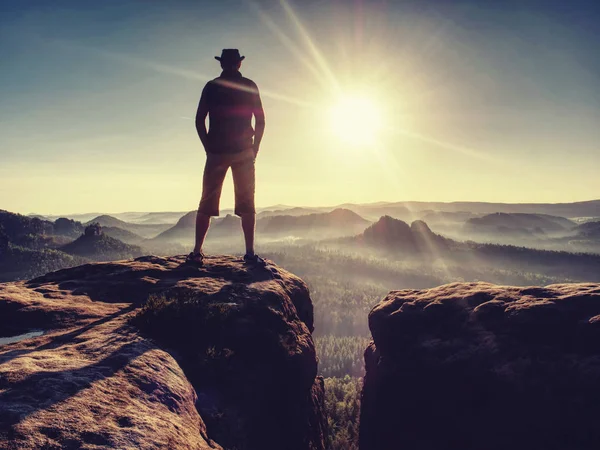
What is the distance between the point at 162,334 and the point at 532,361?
9.35 meters

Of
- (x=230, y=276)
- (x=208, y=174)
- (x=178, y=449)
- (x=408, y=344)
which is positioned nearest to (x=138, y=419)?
(x=178, y=449)

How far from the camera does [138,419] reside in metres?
5.01

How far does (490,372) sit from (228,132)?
35.7ft

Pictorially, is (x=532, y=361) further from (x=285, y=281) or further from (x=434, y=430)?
(x=285, y=281)

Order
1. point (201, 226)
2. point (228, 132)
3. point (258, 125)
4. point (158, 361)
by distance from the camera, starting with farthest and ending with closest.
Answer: point (258, 125) < point (201, 226) < point (228, 132) < point (158, 361)

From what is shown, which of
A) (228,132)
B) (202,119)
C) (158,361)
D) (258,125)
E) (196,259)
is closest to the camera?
(158,361)

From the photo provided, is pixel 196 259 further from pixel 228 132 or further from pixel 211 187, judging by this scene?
pixel 228 132

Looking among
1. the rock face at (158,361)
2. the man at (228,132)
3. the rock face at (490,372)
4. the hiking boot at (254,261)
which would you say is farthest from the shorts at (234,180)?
the rock face at (490,372)

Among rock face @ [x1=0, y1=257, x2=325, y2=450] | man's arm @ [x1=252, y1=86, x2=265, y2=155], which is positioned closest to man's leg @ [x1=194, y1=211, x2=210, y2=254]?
rock face @ [x1=0, y1=257, x2=325, y2=450]

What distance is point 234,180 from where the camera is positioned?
13195 millimetres

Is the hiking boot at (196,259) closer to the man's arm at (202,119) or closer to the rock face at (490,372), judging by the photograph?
the man's arm at (202,119)

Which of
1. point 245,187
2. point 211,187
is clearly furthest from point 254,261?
point 211,187

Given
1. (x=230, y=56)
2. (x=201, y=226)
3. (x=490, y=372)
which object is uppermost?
(x=230, y=56)

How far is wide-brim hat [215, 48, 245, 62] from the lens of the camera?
12.6m
